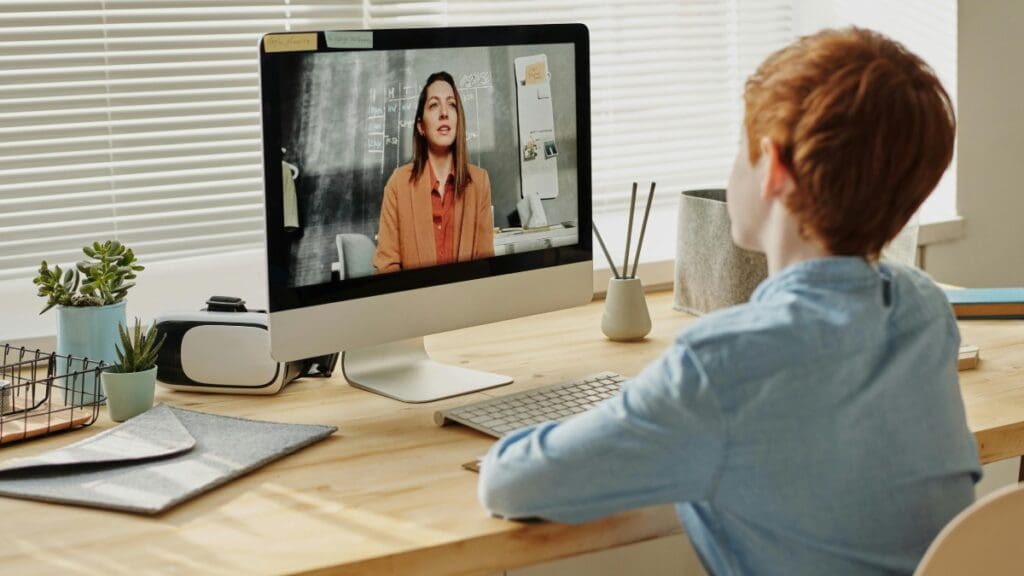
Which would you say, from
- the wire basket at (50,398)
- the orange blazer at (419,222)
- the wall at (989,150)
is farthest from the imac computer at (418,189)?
the wall at (989,150)

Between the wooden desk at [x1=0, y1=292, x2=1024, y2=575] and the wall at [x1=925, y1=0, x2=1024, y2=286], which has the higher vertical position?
the wall at [x1=925, y1=0, x2=1024, y2=286]

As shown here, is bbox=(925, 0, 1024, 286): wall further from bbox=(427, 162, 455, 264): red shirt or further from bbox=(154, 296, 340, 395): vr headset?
bbox=(154, 296, 340, 395): vr headset

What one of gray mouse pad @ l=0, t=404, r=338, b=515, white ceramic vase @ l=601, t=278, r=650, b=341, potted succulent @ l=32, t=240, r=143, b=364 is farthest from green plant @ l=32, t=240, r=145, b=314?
white ceramic vase @ l=601, t=278, r=650, b=341

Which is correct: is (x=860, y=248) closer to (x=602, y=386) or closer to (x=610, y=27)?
(x=602, y=386)

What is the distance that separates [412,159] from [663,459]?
0.71 meters

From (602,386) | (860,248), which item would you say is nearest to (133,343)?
(602,386)

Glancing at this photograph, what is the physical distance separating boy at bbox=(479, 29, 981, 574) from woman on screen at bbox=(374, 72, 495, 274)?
58 centimetres

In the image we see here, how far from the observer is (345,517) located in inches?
51.8

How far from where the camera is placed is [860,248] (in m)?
1.18

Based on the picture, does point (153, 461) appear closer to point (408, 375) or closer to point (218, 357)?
point (218, 357)

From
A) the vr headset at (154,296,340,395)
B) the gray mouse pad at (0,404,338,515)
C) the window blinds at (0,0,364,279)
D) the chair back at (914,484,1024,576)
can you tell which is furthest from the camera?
the window blinds at (0,0,364,279)

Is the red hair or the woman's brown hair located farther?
the woman's brown hair

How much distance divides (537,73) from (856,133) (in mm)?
801

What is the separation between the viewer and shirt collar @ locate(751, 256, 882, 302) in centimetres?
116
